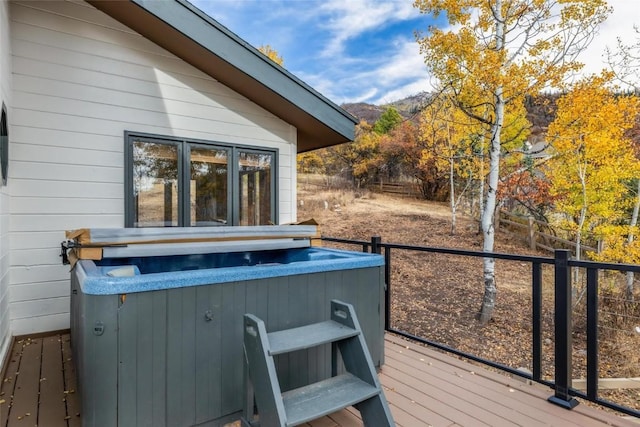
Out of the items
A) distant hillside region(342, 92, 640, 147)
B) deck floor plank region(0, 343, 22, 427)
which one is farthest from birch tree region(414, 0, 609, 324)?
deck floor plank region(0, 343, 22, 427)

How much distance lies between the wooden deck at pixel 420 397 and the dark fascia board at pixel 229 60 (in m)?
2.87

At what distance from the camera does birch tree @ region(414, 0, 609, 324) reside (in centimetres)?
639

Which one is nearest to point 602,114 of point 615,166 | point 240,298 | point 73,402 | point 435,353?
point 615,166

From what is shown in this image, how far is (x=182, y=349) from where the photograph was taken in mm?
1779

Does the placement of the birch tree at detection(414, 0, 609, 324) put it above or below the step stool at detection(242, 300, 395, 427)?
above

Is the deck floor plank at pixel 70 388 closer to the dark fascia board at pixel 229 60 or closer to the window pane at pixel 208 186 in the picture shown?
the window pane at pixel 208 186

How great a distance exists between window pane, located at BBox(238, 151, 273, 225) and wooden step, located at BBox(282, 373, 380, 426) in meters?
2.89

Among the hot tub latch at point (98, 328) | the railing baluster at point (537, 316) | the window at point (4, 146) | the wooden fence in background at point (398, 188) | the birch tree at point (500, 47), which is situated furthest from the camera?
the wooden fence in background at point (398, 188)

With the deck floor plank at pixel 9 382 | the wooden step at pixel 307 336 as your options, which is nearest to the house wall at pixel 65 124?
the deck floor plank at pixel 9 382

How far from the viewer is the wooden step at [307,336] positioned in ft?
5.83

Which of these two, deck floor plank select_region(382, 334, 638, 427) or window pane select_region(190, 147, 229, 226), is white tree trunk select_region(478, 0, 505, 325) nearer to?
deck floor plank select_region(382, 334, 638, 427)

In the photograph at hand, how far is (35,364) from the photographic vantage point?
9.11 ft

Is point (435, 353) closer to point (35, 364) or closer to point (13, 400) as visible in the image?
point (13, 400)

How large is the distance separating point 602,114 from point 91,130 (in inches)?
329
